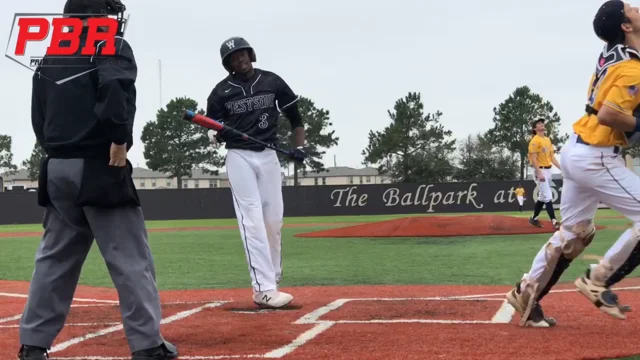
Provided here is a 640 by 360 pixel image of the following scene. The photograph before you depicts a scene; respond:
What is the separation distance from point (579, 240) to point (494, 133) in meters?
88.7

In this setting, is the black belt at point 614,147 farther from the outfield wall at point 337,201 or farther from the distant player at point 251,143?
the outfield wall at point 337,201

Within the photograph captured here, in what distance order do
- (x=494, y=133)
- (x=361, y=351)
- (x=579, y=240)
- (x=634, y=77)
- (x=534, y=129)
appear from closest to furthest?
1. (x=361, y=351)
2. (x=634, y=77)
3. (x=579, y=240)
4. (x=534, y=129)
5. (x=494, y=133)

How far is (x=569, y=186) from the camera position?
16.8ft

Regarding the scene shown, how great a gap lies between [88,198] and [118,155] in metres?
0.28

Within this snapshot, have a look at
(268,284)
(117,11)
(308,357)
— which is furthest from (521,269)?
(117,11)

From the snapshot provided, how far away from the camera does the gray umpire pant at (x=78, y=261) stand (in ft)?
12.9

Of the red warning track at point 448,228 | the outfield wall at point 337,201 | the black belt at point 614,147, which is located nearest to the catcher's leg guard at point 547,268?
the black belt at point 614,147

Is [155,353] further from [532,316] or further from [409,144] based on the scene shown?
[409,144]

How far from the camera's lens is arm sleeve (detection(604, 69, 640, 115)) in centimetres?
456

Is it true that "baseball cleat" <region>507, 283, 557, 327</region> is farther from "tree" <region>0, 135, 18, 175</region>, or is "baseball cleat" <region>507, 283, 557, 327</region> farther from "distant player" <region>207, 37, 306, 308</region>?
"tree" <region>0, 135, 18, 175</region>

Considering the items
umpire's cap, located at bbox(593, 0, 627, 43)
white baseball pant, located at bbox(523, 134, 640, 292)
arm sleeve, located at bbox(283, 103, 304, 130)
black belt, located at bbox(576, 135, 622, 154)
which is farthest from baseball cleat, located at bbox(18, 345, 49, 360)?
umpire's cap, located at bbox(593, 0, 627, 43)

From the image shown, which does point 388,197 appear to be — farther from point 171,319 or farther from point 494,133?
point 494,133

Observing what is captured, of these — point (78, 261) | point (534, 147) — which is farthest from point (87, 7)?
point (534, 147)

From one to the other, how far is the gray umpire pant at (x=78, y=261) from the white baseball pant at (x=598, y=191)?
282 centimetres
